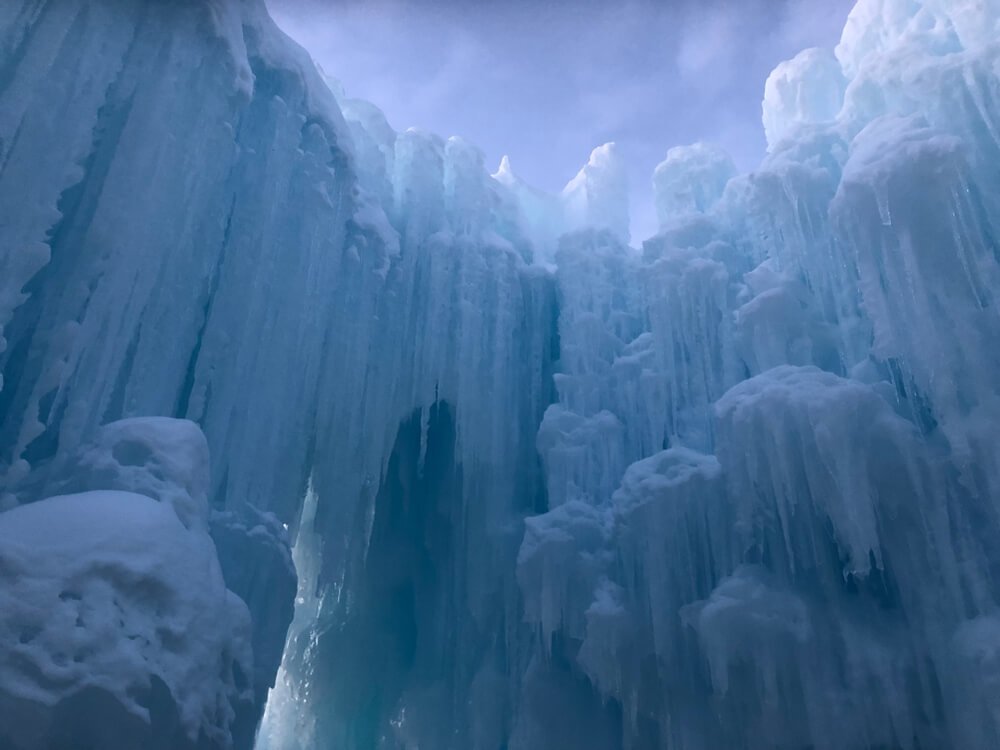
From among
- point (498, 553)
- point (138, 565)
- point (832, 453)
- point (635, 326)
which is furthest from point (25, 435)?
point (635, 326)

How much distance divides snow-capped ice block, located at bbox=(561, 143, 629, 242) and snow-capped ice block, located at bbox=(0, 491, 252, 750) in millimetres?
13143

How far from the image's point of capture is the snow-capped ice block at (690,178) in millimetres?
16531

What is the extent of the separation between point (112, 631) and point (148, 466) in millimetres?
2024

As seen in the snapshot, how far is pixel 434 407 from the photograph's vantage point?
579 inches

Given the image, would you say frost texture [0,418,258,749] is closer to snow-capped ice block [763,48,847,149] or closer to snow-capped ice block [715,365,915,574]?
snow-capped ice block [715,365,915,574]

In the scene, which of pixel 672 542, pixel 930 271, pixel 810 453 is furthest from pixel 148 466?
pixel 930 271

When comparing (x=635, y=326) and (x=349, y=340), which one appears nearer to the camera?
(x=349, y=340)

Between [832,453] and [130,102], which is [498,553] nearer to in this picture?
[832,453]

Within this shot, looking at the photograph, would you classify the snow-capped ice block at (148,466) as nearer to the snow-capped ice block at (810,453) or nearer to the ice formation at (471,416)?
the ice formation at (471,416)

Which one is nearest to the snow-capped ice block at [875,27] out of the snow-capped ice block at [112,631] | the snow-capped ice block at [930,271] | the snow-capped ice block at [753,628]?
the snow-capped ice block at [930,271]

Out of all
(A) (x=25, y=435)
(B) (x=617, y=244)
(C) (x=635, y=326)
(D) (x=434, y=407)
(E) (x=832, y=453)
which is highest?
(B) (x=617, y=244)

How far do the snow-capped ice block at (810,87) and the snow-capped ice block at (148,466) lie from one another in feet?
40.8

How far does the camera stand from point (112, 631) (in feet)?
18.8

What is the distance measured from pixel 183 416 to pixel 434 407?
16.7ft
